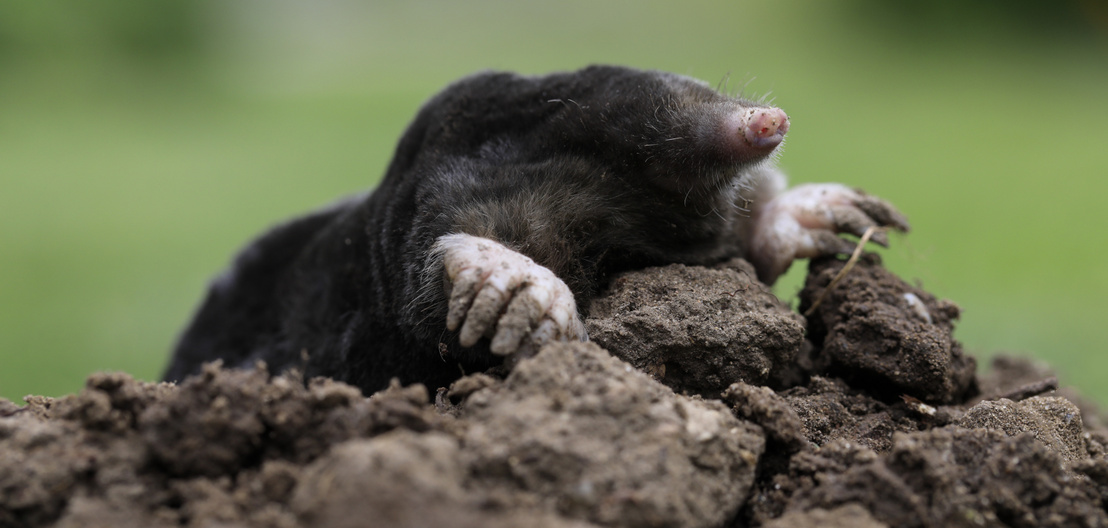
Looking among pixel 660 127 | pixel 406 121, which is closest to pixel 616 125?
pixel 660 127

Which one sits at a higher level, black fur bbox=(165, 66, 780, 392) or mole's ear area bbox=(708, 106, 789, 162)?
mole's ear area bbox=(708, 106, 789, 162)

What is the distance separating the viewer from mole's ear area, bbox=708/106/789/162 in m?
1.49

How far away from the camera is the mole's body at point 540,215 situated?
1.38 meters

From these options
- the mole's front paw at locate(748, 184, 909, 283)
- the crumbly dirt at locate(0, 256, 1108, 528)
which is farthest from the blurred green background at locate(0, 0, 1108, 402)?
the crumbly dirt at locate(0, 256, 1108, 528)

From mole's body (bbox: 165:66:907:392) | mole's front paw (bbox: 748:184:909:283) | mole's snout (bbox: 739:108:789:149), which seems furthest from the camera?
mole's front paw (bbox: 748:184:909:283)

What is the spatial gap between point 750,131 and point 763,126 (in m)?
0.03

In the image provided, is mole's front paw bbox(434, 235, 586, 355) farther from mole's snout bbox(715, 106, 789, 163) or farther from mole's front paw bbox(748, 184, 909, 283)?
mole's front paw bbox(748, 184, 909, 283)

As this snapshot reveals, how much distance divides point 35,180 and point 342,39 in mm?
7925

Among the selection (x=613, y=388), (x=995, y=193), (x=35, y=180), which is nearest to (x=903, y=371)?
(x=613, y=388)

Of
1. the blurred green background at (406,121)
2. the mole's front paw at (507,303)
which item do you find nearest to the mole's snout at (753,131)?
the blurred green background at (406,121)

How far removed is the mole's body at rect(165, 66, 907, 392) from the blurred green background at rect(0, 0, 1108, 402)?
32 centimetres

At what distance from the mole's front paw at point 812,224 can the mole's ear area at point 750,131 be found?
0.37 metres

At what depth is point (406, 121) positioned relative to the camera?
9.47 m

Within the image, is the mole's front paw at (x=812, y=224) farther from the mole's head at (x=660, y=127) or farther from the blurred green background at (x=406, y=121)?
the mole's head at (x=660, y=127)
